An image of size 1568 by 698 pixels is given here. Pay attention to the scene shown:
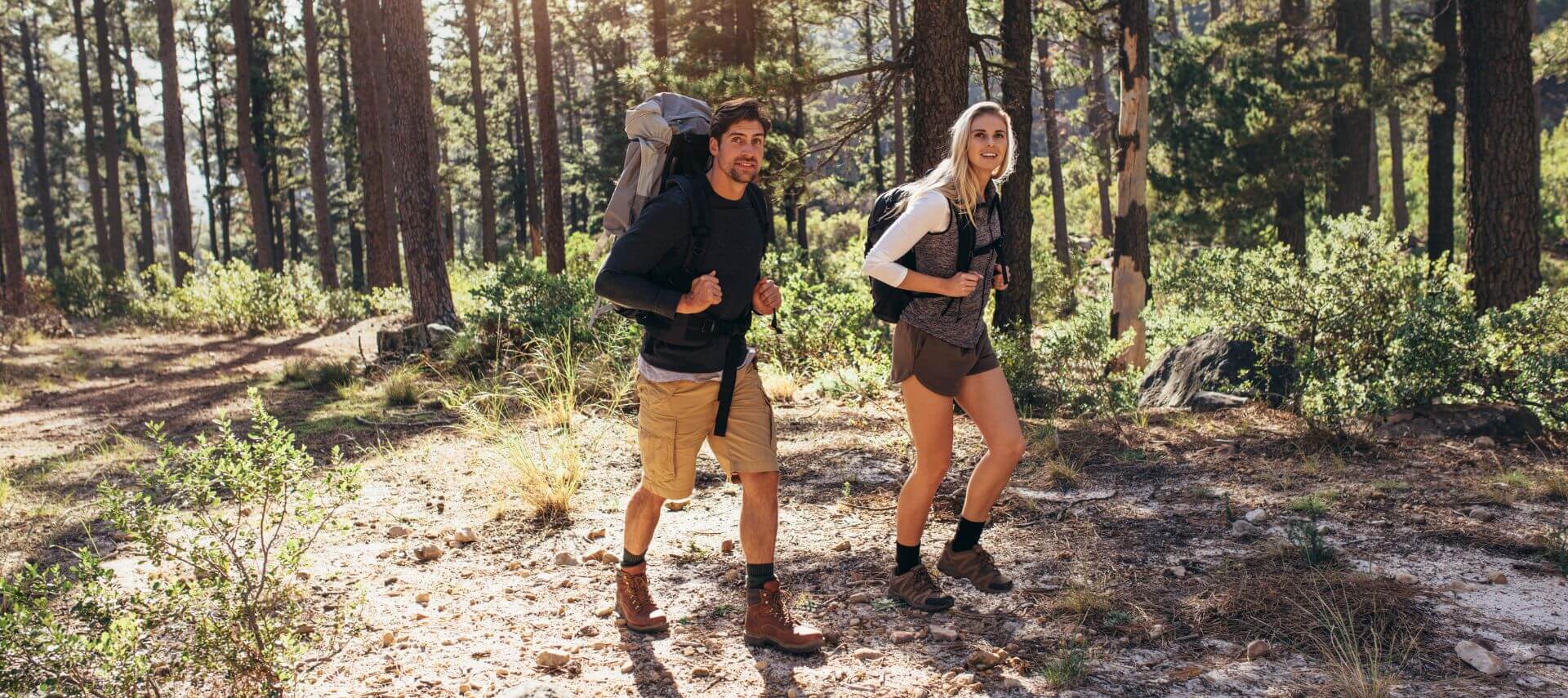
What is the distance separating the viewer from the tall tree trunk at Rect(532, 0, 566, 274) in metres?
18.3

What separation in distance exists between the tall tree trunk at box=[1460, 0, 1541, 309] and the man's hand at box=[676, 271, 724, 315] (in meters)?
8.39

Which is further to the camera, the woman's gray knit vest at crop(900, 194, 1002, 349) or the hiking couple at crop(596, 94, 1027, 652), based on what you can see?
the woman's gray knit vest at crop(900, 194, 1002, 349)

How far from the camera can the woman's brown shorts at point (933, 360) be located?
13.1ft

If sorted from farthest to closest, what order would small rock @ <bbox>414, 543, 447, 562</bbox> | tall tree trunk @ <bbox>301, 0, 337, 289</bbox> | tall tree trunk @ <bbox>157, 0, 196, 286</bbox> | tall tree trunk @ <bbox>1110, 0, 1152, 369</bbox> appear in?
tall tree trunk @ <bbox>301, 0, 337, 289</bbox> < tall tree trunk @ <bbox>157, 0, 196, 286</bbox> < tall tree trunk @ <bbox>1110, 0, 1152, 369</bbox> < small rock @ <bbox>414, 543, 447, 562</bbox>

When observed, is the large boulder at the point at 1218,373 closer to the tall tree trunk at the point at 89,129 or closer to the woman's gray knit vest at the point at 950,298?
the woman's gray knit vest at the point at 950,298

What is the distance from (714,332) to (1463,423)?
5.43m

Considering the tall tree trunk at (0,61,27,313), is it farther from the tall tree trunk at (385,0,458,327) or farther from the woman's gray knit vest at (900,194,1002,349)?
the woman's gray knit vest at (900,194,1002,349)

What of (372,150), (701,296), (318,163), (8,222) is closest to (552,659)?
(701,296)

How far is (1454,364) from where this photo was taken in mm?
6469

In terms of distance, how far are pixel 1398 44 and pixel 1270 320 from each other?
33.8 feet

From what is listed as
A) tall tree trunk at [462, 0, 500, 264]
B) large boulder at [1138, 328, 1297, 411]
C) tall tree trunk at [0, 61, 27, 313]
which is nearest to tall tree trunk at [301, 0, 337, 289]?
tall tree trunk at [462, 0, 500, 264]

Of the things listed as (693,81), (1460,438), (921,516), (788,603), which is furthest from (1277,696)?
(693,81)

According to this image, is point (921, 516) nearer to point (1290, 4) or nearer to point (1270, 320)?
point (1270, 320)

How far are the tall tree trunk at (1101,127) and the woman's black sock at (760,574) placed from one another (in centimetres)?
808
